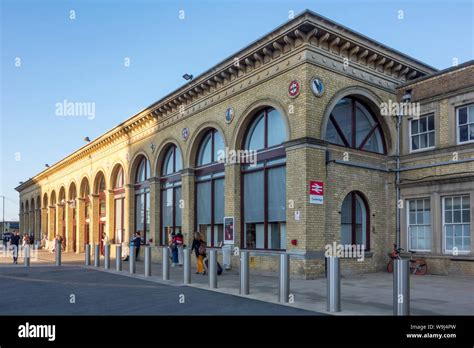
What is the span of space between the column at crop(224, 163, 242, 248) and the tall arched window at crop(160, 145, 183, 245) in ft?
15.6

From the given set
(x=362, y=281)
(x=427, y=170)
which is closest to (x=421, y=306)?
(x=362, y=281)

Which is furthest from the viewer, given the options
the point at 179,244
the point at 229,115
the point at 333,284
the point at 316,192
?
the point at 179,244

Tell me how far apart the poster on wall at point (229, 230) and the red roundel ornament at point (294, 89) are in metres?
5.40

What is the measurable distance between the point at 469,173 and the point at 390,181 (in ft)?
10.1

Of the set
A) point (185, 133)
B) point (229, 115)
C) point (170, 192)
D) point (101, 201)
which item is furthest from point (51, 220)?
point (229, 115)

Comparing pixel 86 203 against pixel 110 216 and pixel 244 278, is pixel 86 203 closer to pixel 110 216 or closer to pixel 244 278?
pixel 110 216

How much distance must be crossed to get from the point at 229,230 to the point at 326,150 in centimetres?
518

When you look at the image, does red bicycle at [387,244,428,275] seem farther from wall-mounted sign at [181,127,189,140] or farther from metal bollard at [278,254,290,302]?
wall-mounted sign at [181,127,189,140]

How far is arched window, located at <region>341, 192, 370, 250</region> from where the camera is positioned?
1631 cm

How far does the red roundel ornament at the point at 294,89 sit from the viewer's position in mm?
15156

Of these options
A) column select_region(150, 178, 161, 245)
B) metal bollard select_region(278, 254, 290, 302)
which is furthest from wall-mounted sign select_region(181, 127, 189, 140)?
metal bollard select_region(278, 254, 290, 302)

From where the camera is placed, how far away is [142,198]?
2647cm

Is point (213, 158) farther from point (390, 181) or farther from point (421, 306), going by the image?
point (421, 306)

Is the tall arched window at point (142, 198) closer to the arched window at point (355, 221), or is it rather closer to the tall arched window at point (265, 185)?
the tall arched window at point (265, 185)
